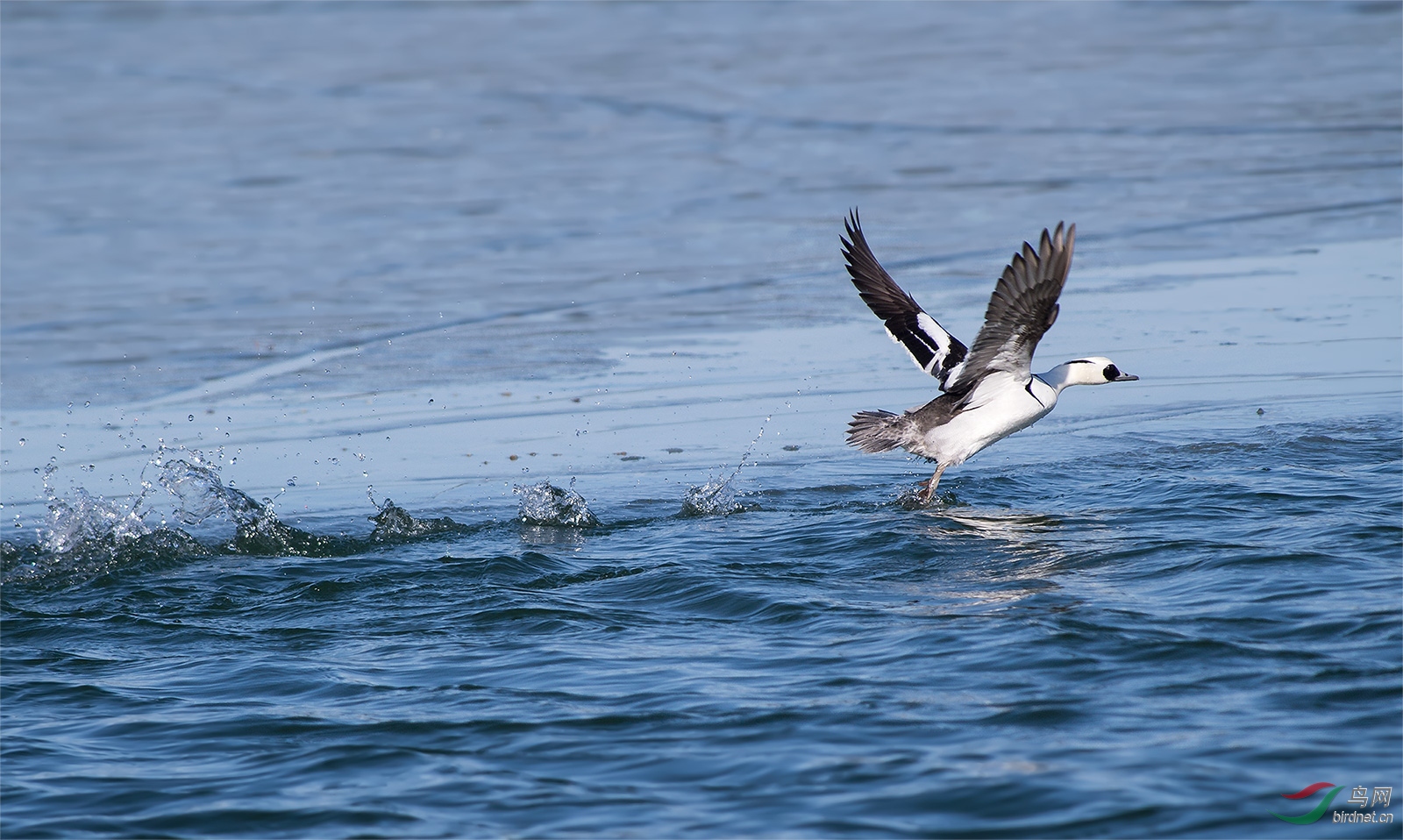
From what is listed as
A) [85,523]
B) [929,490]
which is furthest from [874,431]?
[85,523]

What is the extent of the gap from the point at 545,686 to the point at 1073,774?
1.85 meters

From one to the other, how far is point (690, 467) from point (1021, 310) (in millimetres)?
2005

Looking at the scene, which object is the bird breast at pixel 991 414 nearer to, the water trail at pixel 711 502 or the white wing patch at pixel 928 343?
the white wing patch at pixel 928 343

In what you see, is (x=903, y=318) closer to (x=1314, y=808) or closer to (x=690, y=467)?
(x=690, y=467)

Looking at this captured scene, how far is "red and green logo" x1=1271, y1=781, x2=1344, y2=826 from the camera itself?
14.2 feet

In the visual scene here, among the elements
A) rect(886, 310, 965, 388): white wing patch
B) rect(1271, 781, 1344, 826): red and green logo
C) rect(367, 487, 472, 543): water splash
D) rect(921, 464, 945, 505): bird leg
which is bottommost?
rect(1271, 781, 1344, 826): red and green logo

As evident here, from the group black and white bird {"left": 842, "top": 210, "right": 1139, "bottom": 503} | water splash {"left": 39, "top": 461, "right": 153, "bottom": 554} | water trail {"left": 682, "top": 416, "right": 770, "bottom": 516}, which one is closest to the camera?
water splash {"left": 39, "top": 461, "right": 153, "bottom": 554}

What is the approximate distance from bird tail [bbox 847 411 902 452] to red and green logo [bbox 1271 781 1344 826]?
399 cm

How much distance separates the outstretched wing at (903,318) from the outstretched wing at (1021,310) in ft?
0.78

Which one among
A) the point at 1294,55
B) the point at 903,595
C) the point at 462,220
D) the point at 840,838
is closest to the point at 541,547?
the point at 903,595

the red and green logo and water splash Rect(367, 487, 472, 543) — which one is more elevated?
water splash Rect(367, 487, 472, 543)

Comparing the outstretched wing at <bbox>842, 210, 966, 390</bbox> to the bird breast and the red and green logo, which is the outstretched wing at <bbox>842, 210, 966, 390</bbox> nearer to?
the bird breast

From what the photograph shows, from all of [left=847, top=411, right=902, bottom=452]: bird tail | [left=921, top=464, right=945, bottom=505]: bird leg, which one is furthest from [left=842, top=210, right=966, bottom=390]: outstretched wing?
[left=921, top=464, right=945, bottom=505]: bird leg

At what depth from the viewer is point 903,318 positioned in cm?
886
